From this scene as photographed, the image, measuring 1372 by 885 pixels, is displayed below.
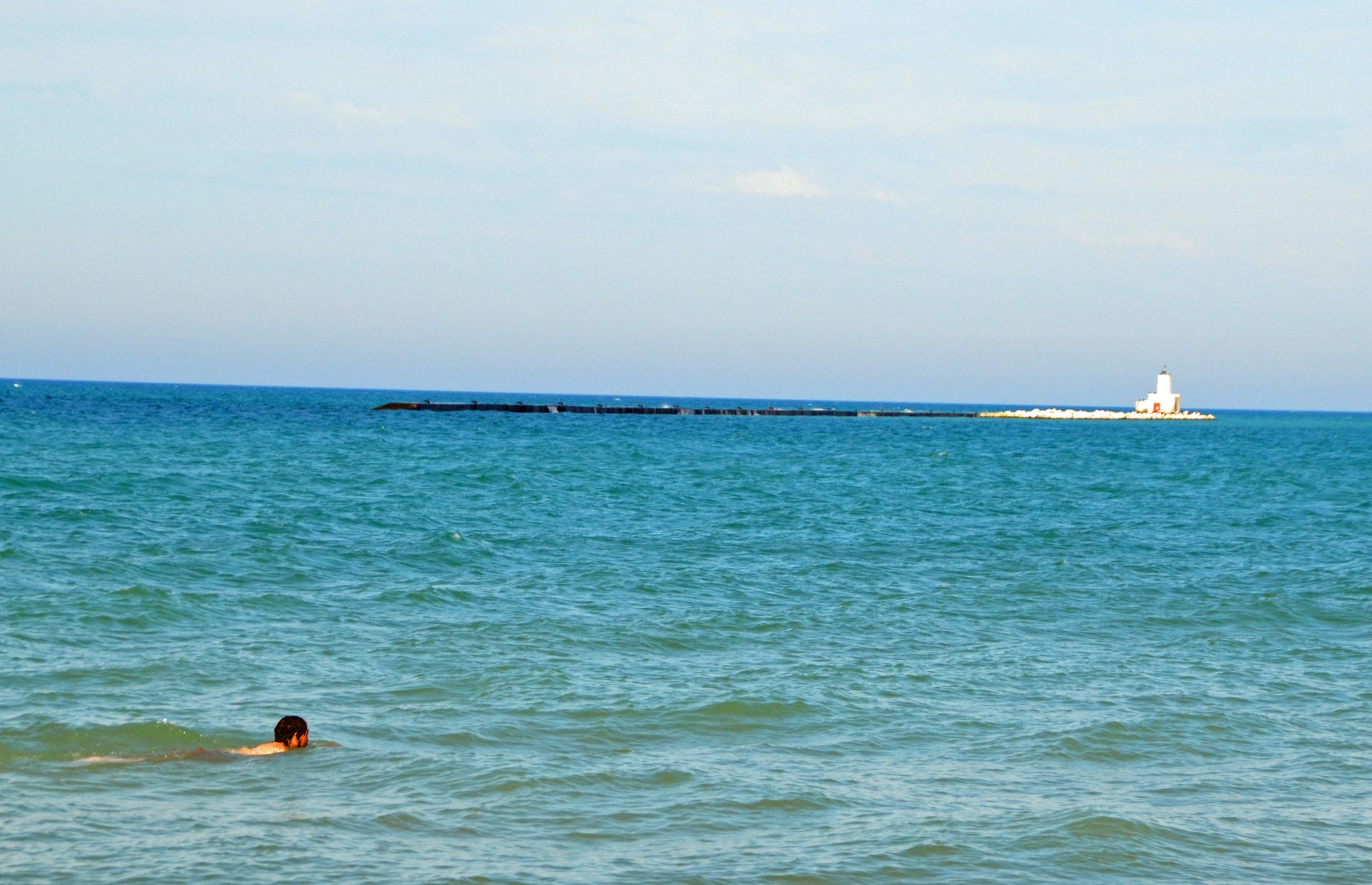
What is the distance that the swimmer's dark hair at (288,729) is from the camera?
1141cm

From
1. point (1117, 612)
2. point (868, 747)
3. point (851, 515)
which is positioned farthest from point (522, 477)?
point (868, 747)

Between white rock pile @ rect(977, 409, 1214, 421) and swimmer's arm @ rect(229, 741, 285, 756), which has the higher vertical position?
white rock pile @ rect(977, 409, 1214, 421)

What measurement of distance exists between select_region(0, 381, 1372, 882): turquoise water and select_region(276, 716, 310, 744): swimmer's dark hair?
0.18 meters

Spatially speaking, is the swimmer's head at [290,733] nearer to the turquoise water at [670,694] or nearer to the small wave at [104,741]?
the turquoise water at [670,694]

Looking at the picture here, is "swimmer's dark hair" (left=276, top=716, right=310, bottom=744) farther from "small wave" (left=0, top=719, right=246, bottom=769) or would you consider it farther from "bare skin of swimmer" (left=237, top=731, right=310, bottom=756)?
"small wave" (left=0, top=719, right=246, bottom=769)

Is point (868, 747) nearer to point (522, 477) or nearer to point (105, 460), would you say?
point (522, 477)

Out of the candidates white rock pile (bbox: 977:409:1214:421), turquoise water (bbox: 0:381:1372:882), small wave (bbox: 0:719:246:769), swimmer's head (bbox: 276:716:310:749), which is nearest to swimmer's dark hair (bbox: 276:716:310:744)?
swimmer's head (bbox: 276:716:310:749)

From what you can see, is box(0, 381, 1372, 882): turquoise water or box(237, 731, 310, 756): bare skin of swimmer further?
box(237, 731, 310, 756): bare skin of swimmer

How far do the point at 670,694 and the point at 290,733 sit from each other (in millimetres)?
4426

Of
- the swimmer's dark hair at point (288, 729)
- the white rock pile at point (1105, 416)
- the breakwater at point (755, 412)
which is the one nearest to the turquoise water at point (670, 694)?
the swimmer's dark hair at point (288, 729)

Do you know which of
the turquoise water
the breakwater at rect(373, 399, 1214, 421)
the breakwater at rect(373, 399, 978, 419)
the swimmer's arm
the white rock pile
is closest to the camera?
the turquoise water

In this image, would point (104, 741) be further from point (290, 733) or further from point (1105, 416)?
point (1105, 416)

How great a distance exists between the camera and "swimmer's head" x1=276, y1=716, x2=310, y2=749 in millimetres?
11414

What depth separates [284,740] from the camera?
37.4 feet
